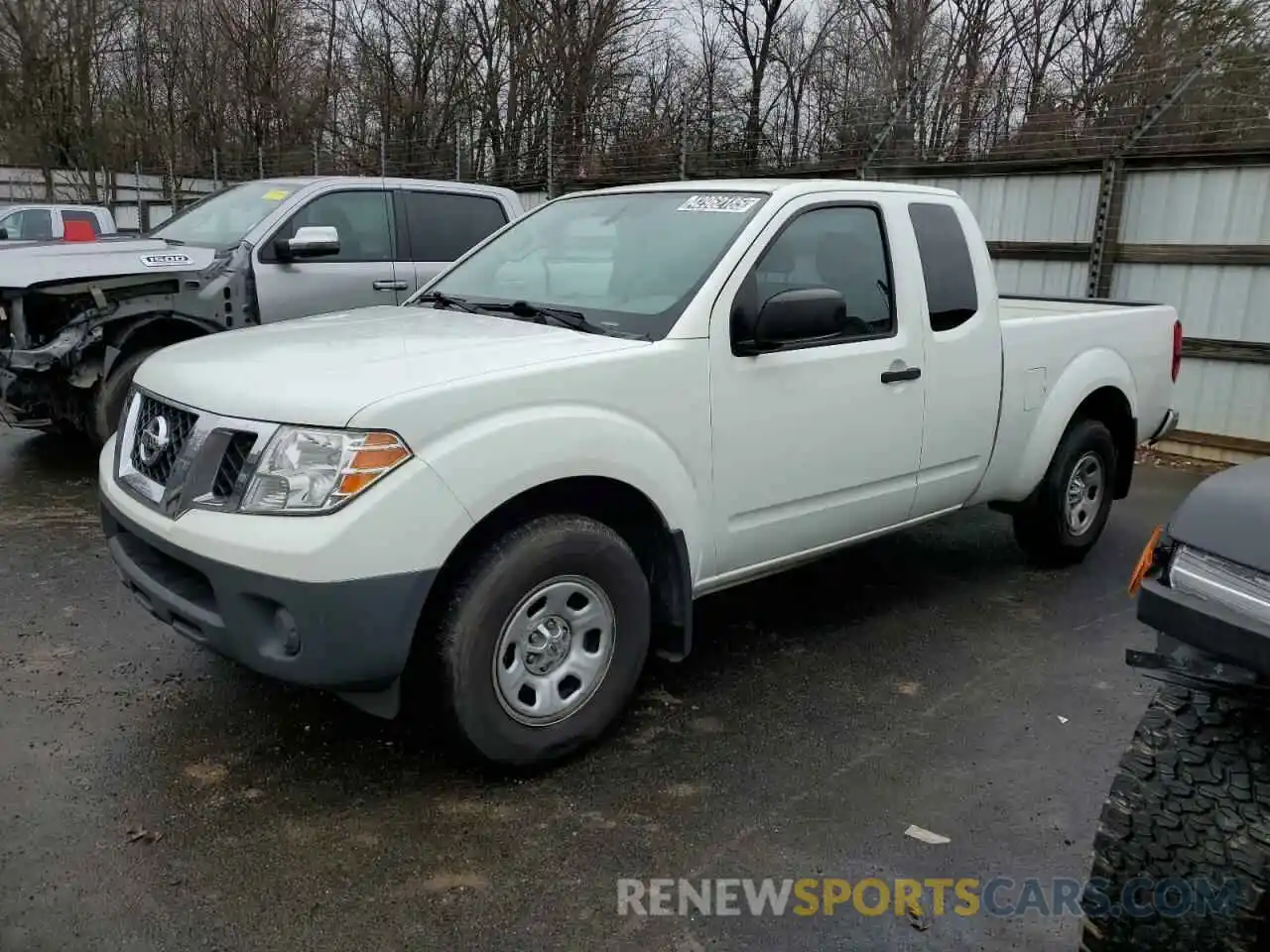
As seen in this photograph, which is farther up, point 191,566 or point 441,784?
point 191,566

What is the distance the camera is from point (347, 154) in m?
23.4

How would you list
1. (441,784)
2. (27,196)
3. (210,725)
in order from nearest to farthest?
1. (441,784)
2. (210,725)
3. (27,196)

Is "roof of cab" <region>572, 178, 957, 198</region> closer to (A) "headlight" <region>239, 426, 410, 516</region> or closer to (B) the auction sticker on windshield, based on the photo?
(B) the auction sticker on windshield

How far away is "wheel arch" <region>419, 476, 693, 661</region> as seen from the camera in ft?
9.78

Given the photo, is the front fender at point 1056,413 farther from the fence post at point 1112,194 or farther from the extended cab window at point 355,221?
the extended cab window at point 355,221

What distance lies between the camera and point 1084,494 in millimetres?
5398

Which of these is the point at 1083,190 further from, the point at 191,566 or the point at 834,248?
the point at 191,566

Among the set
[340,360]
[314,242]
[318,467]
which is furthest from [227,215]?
[318,467]

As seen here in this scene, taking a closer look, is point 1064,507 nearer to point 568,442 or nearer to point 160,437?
point 568,442

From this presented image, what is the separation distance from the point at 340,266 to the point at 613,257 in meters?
3.62

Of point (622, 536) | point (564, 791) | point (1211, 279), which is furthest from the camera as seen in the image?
point (1211, 279)

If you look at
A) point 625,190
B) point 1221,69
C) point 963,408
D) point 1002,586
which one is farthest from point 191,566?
point 1221,69

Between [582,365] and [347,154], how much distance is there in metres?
22.4

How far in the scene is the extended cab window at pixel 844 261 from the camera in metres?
3.89
